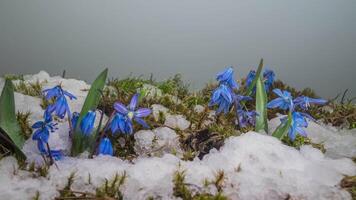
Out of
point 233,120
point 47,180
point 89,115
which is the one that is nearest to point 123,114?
point 89,115

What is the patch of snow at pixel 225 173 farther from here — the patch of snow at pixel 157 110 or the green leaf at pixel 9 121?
the patch of snow at pixel 157 110

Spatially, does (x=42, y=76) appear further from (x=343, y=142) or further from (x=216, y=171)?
(x=343, y=142)

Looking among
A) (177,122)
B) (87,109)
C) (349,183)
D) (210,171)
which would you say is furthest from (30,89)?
(349,183)

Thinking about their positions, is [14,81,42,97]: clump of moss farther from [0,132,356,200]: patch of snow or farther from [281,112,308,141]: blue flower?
[281,112,308,141]: blue flower

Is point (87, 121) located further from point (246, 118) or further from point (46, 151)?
point (246, 118)

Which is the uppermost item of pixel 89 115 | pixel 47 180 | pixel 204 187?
pixel 89 115

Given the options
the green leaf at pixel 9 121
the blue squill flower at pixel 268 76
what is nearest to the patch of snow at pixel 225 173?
the green leaf at pixel 9 121
